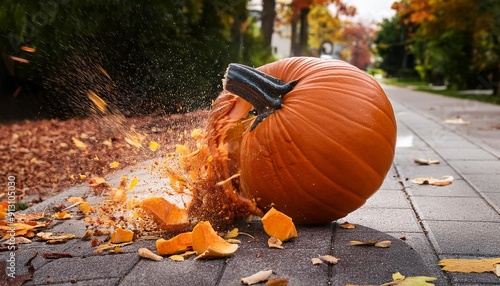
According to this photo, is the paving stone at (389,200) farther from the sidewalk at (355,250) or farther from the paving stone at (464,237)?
the paving stone at (464,237)

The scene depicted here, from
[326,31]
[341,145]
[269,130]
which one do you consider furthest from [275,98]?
[326,31]

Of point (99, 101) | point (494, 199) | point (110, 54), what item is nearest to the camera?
point (494, 199)

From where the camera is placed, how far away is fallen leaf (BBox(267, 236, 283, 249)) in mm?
2885

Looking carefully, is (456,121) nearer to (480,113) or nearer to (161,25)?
(480,113)

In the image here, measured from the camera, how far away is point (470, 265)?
2568 millimetres

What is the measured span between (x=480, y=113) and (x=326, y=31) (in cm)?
3949

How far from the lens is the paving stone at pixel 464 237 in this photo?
284 centimetres

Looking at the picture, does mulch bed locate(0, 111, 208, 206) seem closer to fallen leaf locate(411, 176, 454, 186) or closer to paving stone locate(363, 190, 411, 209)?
paving stone locate(363, 190, 411, 209)

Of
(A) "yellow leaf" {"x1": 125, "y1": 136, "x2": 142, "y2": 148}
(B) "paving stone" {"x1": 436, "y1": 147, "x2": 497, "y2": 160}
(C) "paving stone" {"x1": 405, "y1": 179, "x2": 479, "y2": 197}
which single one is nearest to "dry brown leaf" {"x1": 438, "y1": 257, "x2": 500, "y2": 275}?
(C) "paving stone" {"x1": 405, "y1": 179, "x2": 479, "y2": 197}

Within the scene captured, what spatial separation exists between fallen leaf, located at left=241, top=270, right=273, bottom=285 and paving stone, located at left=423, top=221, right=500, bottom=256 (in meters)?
0.90

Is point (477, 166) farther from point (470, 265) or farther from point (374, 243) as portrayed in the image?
point (470, 265)

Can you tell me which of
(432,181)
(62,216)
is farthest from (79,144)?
(432,181)

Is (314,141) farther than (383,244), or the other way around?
(314,141)

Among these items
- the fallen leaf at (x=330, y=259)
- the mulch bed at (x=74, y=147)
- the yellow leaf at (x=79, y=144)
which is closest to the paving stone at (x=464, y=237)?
the fallen leaf at (x=330, y=259)
